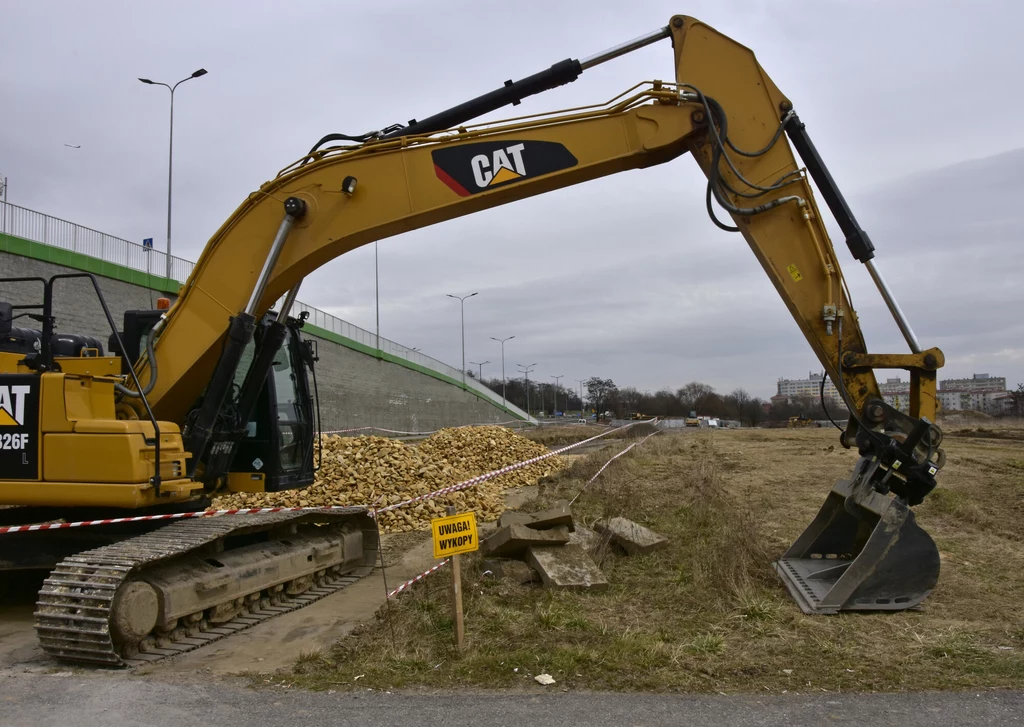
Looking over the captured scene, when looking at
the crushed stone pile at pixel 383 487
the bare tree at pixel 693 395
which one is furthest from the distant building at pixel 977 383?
the crushed stone pile at pixel 383 487

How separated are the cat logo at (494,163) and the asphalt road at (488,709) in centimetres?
389

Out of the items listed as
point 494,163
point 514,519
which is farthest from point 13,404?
point 514,519

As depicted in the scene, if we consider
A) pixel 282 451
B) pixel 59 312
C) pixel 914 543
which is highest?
pixel 59 312

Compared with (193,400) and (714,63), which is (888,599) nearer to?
(714,63)

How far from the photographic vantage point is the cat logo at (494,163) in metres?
6.53

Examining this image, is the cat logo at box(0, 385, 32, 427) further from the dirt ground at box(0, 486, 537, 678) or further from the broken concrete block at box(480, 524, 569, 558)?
the broken concrete block at box(480, 524, 569, 558)

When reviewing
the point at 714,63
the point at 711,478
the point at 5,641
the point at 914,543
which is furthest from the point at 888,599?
the point at 711,478

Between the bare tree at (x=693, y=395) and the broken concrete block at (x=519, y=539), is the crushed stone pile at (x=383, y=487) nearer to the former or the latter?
the broken concrete block at (x=519, y=539)

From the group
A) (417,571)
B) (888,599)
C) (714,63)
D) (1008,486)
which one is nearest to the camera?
(888,599)

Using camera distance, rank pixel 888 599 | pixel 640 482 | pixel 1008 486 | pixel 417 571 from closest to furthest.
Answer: pixel 888 599
pixel 417 571
pixel 1008 486
pixel 640 482

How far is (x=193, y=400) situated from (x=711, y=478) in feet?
34.4

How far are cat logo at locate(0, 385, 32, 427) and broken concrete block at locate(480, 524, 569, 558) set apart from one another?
4121 mm

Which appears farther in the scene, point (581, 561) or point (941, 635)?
point (581, 561)

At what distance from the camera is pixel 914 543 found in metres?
6.13
